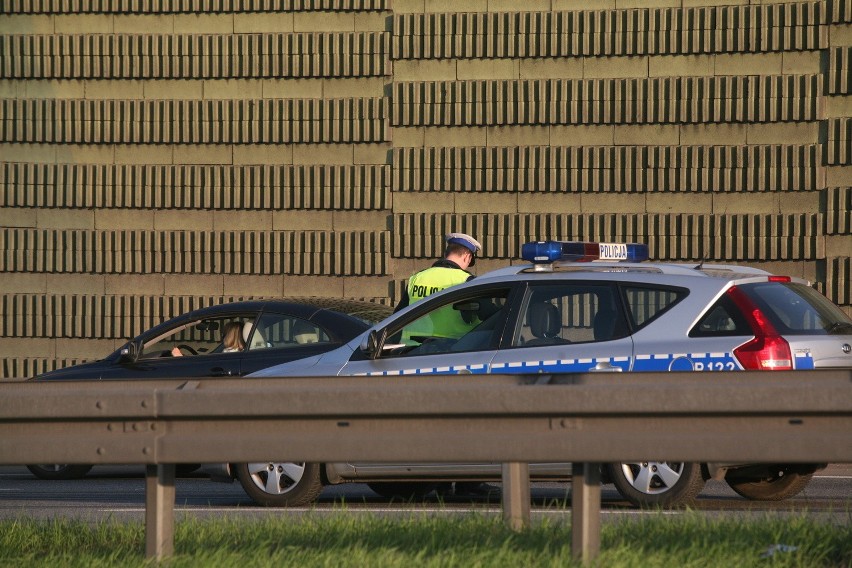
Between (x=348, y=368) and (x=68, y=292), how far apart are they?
9.70m

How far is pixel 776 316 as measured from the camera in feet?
30.4

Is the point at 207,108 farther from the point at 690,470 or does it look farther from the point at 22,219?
the point at 690,470

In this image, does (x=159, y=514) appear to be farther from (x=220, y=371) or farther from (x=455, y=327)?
(x=220, y=371)

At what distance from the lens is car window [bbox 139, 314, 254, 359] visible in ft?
42.1

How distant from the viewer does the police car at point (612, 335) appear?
9.23 metres

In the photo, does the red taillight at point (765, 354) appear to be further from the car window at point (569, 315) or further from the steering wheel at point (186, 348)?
the steering wheel at point (186, 348)

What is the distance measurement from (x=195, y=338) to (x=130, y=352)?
0.58 meters

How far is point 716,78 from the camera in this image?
Result: 57.1 ft

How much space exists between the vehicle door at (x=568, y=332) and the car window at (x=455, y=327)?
0.18 m

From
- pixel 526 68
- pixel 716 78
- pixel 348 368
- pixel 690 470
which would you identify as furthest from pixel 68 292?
pixel 690 470

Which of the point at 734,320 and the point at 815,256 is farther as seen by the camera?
the point at 815,256

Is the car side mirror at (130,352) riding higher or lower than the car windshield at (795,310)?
lower

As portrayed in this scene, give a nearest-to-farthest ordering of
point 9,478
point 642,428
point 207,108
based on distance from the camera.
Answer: point 642,428 → point 9,478 → point 207,108

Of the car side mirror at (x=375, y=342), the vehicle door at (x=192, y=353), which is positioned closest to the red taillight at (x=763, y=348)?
the car side mirror at (x=375, y=342)
